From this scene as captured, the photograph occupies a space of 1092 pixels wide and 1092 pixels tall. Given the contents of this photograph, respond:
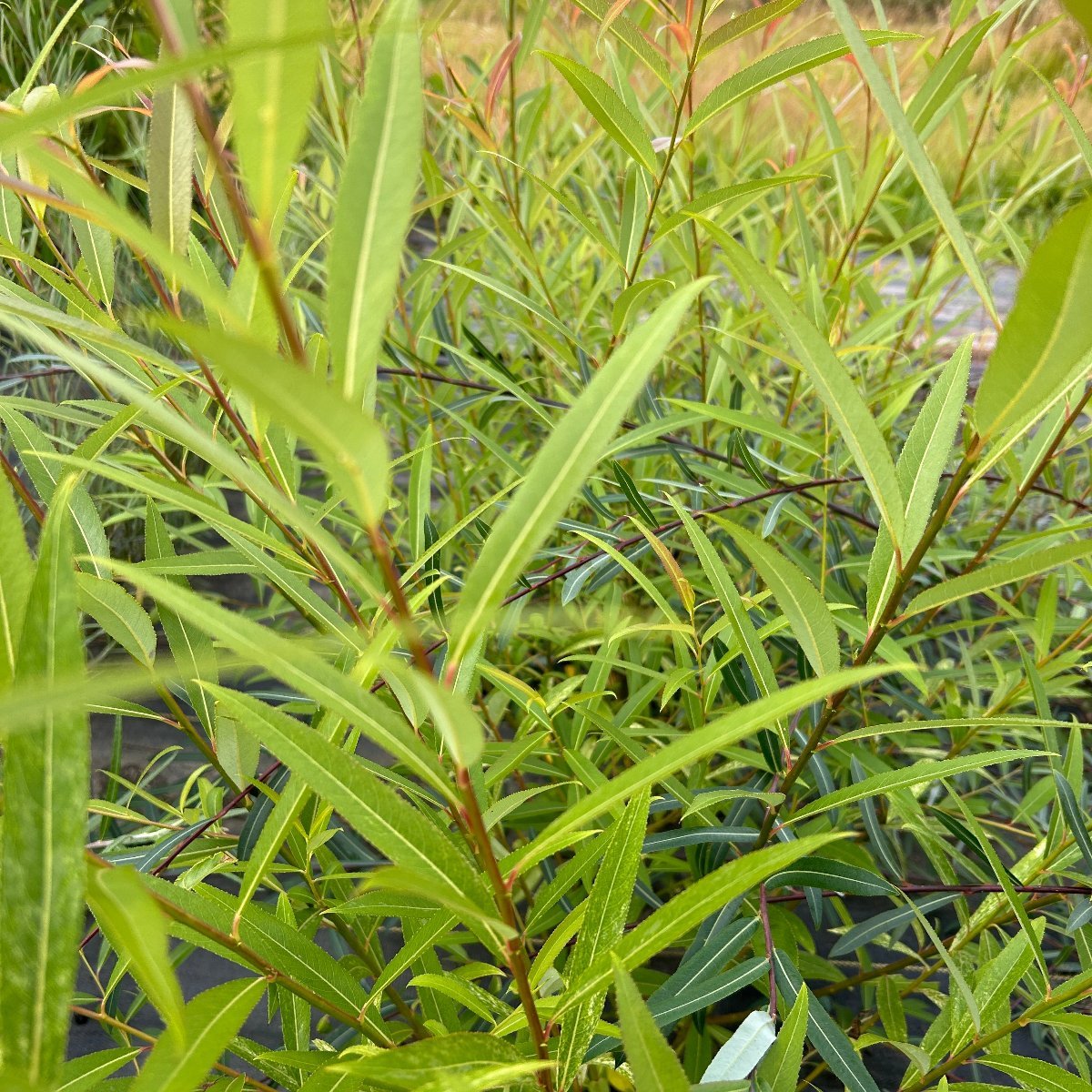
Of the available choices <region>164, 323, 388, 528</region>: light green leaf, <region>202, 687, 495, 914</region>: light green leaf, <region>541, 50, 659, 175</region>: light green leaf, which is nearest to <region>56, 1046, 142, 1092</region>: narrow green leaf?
<region>202, 687, 495, 914</region>: light green leaf

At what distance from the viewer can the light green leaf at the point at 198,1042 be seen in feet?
0.90

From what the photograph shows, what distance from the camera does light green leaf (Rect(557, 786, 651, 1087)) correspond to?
37 cm

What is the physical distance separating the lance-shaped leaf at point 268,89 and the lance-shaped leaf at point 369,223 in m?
0.02

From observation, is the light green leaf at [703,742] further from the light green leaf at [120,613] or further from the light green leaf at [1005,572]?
the light green leaf at [120,613]

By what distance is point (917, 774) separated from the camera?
1.47 ft

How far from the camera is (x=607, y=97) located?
547 mm

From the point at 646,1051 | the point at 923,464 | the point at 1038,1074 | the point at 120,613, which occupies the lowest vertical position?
the point at 1038,1074

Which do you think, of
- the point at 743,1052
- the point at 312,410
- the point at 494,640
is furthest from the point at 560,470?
the point at 494,640

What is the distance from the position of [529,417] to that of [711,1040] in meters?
0.82

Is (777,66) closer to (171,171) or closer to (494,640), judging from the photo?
(171,171)

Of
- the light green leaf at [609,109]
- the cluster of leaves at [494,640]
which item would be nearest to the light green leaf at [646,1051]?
the cluster of leaves at [494,640]

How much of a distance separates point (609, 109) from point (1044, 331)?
382 millimetres

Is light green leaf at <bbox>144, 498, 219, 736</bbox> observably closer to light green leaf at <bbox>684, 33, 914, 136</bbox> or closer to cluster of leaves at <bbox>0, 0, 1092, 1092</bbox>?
cluster of leaves at <bbox>0, 0, 1092, 1092</bbox>

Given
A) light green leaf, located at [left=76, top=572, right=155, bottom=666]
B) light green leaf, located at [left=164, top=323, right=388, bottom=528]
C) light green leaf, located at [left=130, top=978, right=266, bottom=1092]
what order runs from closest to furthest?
light green leaf, located at [left=164, top=323, right=388, bottom=528] < light green leaf, located at [left=130, top=978, right=266, bottom=1092] < light green leaf, located at [left=76, top=572, right=155, bottom=666]
